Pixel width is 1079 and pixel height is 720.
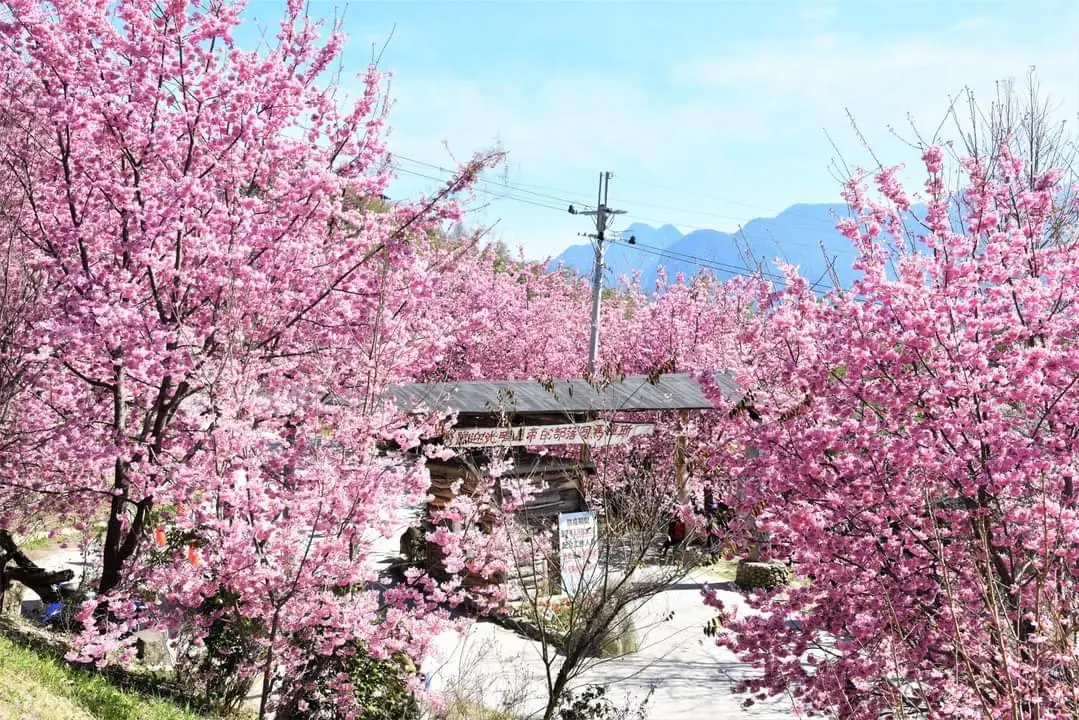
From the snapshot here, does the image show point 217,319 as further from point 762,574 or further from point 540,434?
point 762,574

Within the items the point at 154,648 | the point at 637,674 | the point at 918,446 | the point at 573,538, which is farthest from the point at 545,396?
the point at 918,446

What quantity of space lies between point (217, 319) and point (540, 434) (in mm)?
5633

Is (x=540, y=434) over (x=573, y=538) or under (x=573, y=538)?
over

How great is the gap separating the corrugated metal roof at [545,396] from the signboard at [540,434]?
343 millimetres

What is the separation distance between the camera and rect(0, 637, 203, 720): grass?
5.52 metres

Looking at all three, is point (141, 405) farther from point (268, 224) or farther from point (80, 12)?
point (80, 12)

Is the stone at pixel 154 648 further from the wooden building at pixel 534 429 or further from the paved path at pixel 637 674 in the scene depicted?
the wooden building at pixel 534 429

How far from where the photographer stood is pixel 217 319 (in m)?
7.35

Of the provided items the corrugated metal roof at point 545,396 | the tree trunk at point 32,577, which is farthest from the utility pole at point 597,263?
the tree trunk at point 32,577

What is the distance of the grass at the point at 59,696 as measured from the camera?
5.52 meters

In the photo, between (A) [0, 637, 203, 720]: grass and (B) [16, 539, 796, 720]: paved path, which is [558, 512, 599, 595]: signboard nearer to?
(B) [16, 539, 796, 720]: paved path

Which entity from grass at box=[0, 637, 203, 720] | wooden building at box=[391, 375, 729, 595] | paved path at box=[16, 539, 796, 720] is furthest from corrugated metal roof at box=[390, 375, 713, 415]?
grass at box=[0, 637, 203, 720]

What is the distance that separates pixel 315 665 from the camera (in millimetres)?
7055

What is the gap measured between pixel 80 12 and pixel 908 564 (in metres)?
7.97
